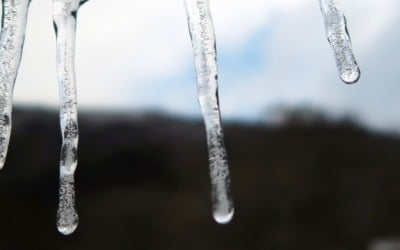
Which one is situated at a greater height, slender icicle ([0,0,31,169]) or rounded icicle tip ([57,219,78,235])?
slender icicle ([0,0,31,169])

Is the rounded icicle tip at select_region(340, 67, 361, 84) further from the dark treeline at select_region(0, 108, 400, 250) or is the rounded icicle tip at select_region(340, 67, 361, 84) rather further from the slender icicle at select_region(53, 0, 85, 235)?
the dark treeline at select_region(0, 108, 400, 250)

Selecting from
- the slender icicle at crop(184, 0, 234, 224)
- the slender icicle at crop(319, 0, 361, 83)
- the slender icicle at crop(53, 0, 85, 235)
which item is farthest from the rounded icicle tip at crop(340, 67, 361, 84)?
the slender icicle at crop(53, 0, 85, 235)

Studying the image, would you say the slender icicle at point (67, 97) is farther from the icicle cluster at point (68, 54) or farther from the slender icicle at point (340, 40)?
the slender icicle at point (340, 40)

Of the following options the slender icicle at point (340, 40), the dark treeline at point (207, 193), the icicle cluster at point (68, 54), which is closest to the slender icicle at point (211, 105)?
the icicle cluster at point (68, 54)

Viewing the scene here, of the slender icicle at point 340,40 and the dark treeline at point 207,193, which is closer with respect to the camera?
the slender icicle at point 340,40

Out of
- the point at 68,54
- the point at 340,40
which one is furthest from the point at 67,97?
the point at 340,40

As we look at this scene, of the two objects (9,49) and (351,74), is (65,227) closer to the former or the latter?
(9,49)
